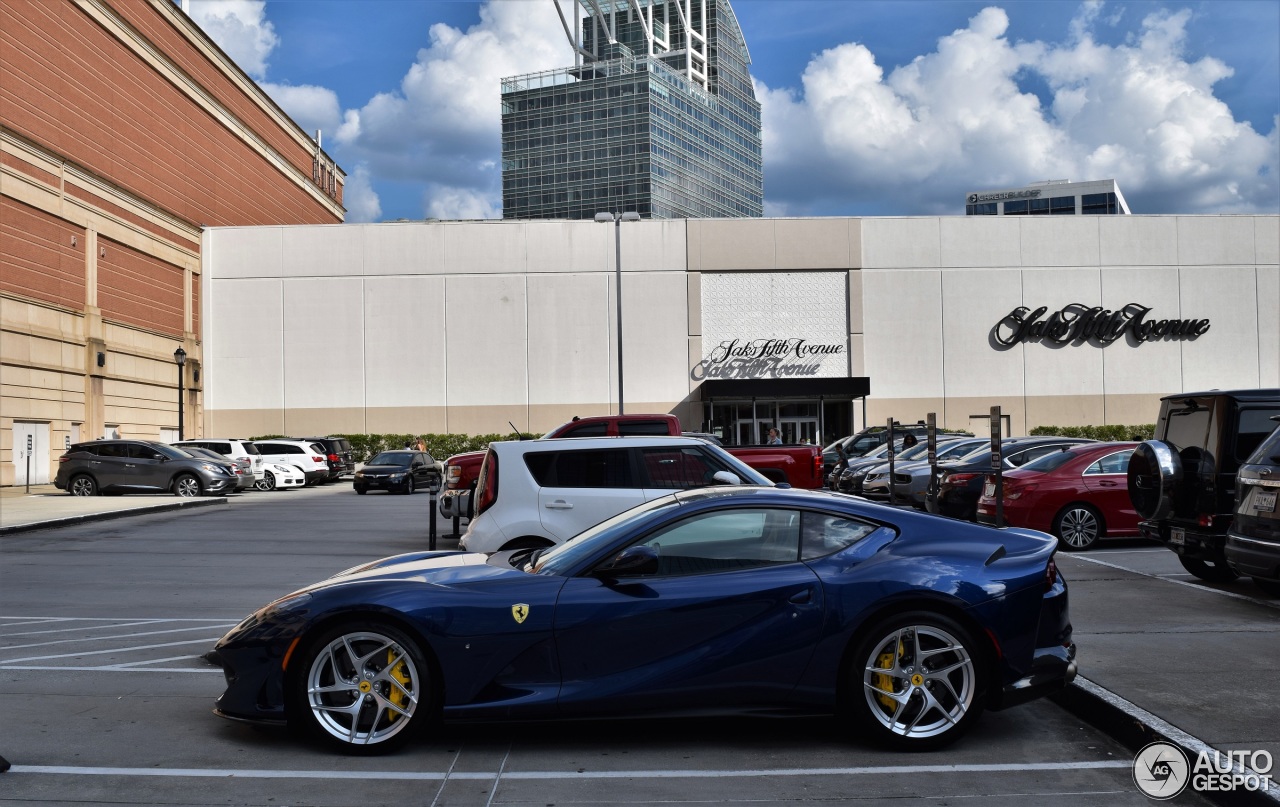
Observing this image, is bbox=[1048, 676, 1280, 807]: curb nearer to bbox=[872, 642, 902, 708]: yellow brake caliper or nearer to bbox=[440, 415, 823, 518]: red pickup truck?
bbox=[872, 642, 902, 708]: yellow brake caliper

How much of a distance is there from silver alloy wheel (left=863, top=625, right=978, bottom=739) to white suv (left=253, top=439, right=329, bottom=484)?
32.6 metres

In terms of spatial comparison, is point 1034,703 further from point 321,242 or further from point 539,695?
point 321,242

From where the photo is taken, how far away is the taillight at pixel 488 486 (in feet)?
35.9

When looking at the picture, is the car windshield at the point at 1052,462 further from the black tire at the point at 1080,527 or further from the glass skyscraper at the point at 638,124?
the glass skyscraper at the point at 638,124

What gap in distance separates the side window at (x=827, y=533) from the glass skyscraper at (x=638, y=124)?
4680 inches

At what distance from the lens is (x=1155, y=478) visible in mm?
10773

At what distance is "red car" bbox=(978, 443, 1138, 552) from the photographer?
48.3ft

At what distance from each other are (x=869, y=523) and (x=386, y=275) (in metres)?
46.8

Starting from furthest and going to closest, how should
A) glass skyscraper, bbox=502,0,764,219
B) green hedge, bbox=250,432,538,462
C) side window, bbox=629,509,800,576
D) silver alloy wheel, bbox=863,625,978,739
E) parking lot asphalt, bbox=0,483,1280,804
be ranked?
glass skyscraper, bbox=502,0,764,219 → green hedge, bbox=250,432,538,462 → side window, bbox=629,509,800,576 → silver alloy wheel, bbox=863,625,978,739 → parking lot asphalt, bbox=0,483,1280,804

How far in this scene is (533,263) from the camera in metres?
50.5

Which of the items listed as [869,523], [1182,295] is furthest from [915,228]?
[869,523]

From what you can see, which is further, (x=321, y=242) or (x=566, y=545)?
(x=321, y=242)

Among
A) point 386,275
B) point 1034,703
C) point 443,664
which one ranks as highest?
point 386,275

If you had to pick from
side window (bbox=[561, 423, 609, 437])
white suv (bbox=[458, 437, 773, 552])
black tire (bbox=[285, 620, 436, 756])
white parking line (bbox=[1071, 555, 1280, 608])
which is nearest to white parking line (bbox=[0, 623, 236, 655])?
white suv (bbox=[458, 437, 773, 552])
